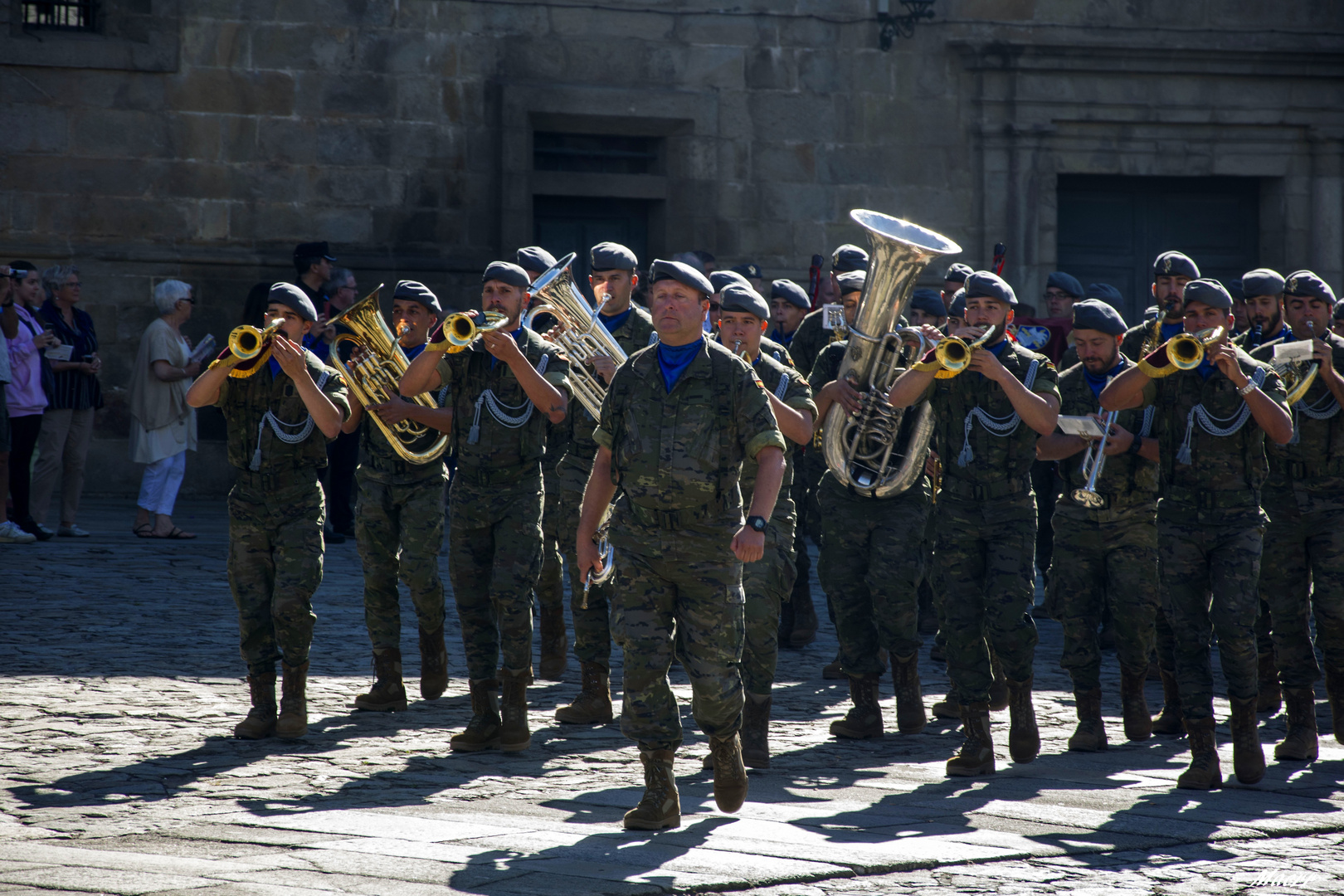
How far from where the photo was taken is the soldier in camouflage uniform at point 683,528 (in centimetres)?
589

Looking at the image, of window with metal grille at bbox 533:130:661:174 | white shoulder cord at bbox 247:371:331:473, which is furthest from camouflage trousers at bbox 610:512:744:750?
window with metal grille at bbox 533:130:661:174

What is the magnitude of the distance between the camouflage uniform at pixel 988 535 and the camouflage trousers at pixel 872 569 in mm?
409

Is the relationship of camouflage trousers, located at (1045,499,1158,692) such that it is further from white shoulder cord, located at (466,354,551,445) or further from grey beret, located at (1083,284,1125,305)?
grey beret, located at (1083,284,1125,305)

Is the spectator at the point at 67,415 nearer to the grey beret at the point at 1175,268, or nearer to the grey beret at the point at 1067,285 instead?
the grey beret at the point at 1067,285

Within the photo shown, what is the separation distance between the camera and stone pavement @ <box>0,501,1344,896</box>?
516cm

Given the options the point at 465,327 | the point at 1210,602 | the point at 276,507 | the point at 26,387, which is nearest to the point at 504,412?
the point at 465,327

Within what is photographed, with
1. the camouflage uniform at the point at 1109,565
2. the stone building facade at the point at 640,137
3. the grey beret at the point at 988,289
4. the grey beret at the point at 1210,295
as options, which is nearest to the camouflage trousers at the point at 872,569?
the camouflage uniform at the point at 1109,565

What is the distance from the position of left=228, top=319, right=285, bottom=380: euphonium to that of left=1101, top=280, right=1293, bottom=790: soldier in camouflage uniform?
12.2 ft

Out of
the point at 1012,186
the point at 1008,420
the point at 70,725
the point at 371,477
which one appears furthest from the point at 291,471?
the point at 1012,186

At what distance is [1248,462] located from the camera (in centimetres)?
693

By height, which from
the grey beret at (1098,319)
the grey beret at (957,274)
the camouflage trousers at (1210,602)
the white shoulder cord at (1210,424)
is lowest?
the camouflage trousers at (1210,602)

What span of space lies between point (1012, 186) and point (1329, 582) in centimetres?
1000

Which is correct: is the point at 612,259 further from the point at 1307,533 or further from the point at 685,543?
the point at 1307,533

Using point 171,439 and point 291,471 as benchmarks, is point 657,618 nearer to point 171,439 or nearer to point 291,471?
point 291,471
